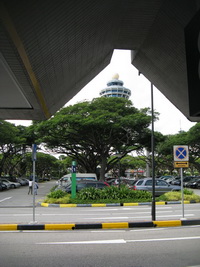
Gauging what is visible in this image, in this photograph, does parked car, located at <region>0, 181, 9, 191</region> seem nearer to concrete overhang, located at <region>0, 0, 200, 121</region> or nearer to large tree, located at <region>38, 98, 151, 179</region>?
large tree, located at <region>38, 98, 151, 179</region>

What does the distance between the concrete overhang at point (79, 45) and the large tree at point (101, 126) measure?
16.2 metres

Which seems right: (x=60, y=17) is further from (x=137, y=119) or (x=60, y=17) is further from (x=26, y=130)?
(x=26, y=130)

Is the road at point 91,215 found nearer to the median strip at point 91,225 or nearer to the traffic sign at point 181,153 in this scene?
the median strip at point 91,225

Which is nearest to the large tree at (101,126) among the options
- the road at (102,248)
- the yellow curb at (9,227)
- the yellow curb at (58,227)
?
the yellow curb at (58,227)

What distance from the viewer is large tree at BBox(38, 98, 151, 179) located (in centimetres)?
2655

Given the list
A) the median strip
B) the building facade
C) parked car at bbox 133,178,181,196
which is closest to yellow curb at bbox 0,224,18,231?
the median strip

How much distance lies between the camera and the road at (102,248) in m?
5.41

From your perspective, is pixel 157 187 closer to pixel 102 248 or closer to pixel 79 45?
→ pixel 102 248

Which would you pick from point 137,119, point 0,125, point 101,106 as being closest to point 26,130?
point 0,125

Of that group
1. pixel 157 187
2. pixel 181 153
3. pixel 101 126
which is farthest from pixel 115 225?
pixel 101 126

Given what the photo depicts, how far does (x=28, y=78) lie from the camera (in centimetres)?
609

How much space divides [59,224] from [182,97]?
20.2 ft

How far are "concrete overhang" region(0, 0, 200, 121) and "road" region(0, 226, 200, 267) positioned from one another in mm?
3249

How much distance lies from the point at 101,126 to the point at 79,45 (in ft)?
64.8
